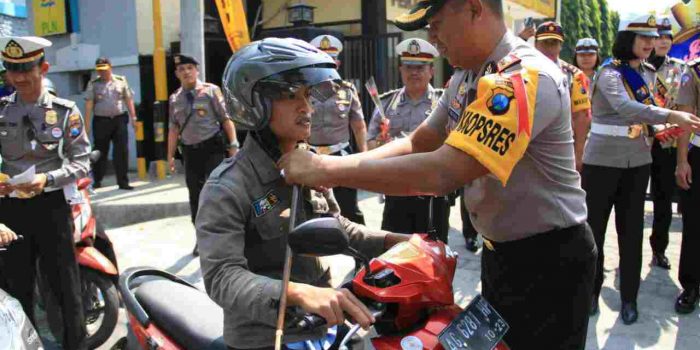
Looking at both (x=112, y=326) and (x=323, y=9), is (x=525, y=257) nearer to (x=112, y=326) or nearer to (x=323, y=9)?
(x=112, y=326)

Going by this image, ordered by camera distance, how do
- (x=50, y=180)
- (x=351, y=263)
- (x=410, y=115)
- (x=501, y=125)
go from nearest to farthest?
(x=501, y=125), (x=50, y=180), (x=410, y=115), (x=351, y=263)

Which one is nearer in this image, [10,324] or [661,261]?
[10,324]

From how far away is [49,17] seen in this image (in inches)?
432

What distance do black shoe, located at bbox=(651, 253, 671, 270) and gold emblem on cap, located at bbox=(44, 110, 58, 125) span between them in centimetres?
484

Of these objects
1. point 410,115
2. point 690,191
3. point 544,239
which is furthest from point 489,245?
point 410,115

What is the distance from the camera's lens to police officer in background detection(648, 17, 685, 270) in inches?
212

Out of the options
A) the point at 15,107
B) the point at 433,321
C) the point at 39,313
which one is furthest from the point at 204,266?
the point at 39,313

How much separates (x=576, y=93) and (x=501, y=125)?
3.34 metres

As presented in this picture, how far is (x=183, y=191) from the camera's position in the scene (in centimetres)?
854

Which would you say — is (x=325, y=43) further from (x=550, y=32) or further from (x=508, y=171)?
(x=508, y=171)

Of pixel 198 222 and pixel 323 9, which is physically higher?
pixel 323 9

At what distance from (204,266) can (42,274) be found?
2618 millimetres

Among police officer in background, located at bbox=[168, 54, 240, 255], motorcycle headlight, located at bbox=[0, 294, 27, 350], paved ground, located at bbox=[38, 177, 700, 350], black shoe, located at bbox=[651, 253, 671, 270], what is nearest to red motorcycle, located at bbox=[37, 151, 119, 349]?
paved ground, located at bbox=[38, 177, 700, 350]

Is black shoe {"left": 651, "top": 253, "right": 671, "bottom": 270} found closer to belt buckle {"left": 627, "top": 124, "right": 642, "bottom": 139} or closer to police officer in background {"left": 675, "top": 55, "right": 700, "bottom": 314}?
police officer in background {"left": 675, "top": 55, "right": 700, "bottom": 314}
